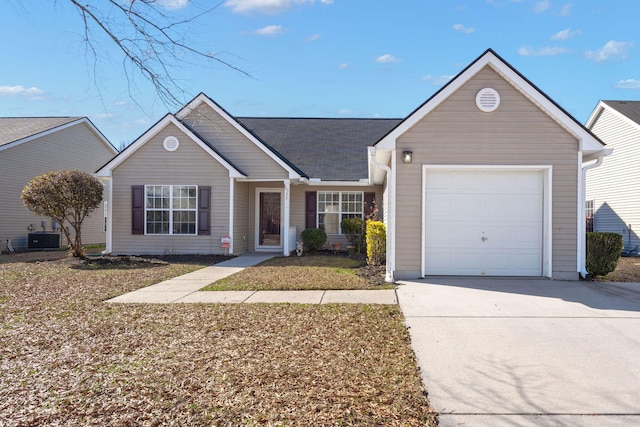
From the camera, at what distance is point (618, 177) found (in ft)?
61.6

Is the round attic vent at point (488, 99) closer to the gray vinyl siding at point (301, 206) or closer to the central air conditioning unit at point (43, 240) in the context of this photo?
the gray vinyl siding at point (301, 206)

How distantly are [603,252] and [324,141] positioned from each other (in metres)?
12.2

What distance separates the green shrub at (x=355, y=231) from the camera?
15609 mm

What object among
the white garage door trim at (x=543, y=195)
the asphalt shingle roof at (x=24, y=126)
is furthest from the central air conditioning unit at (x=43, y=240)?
the white garage door trim at (x=543, y=195)

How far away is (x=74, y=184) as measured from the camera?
14.0m

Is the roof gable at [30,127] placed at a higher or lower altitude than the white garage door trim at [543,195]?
higher

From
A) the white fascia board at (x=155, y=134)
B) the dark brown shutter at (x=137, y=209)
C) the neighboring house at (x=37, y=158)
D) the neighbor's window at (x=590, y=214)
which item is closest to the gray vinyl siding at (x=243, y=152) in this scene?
the white fascia board at (x=155, y=134)

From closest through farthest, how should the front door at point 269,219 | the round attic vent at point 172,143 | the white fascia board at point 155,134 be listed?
1. the white fascia board at point 155,134
2. the round attic vent at point 172,143
3. the front door at point 269,219

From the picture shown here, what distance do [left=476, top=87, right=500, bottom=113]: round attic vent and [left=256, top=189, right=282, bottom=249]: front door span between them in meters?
9.07

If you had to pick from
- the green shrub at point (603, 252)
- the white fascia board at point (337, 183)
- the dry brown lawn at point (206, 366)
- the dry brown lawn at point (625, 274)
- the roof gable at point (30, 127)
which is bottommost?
the dry brown lawn at point (206, 366)

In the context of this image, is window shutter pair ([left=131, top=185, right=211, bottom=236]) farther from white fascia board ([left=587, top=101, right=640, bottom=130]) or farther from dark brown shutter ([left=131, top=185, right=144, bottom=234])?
white fascia board ([left=587, top=101, right=640, bottom=130])

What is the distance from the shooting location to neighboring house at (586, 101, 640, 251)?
17656 millimetres

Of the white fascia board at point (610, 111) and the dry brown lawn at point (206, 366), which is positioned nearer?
the dry brown lawn at point (206, 366)

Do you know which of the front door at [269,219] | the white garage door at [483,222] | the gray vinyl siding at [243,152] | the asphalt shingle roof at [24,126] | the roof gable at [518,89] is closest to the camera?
the roof gable at [518,89]
